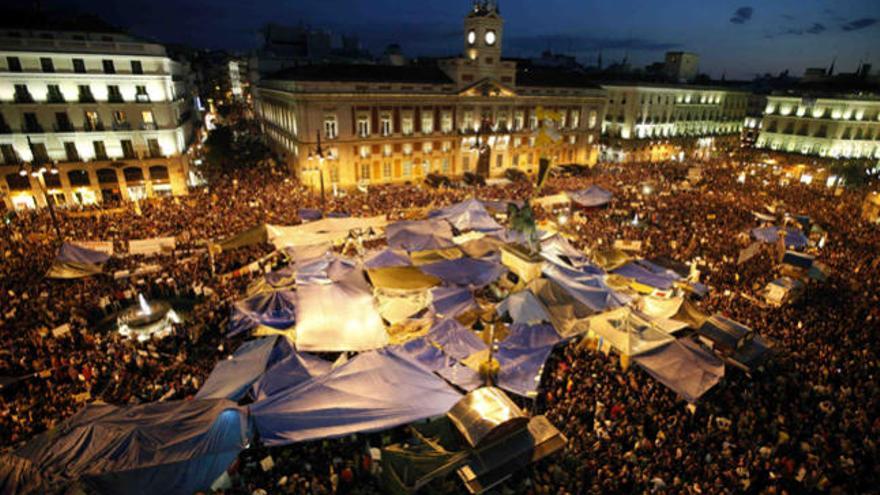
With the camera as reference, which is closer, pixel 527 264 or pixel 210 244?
pixel 527 264

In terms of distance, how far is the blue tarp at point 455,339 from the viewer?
14.7 m

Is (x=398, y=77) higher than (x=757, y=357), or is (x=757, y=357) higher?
(x=398, y=77)

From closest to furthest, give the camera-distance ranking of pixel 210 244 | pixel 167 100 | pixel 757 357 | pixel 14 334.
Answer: pixel 757 357 < pixel 14 334 < pixel 210 244 < pixel 167 100

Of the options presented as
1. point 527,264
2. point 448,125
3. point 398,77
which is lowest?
point 527,264

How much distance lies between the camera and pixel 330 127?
39.8 meters

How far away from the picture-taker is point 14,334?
15.5m

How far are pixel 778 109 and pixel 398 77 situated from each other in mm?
54892

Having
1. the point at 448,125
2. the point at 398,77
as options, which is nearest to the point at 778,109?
the point at 448,125

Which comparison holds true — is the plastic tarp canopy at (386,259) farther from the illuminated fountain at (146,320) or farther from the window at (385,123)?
the window at (385,123)

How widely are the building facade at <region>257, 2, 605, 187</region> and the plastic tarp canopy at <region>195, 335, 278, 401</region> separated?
984 inches

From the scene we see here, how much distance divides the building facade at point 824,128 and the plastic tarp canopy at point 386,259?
5677cm

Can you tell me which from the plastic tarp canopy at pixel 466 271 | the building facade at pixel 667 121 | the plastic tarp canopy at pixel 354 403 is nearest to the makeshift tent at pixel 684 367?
the plastic tarp canopy at pixel 354 403

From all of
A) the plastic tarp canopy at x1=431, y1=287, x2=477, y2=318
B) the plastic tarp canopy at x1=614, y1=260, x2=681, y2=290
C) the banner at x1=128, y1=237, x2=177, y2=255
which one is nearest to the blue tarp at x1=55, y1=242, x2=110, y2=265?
the banner at x1=128, y1=237, x2=177, y2=255

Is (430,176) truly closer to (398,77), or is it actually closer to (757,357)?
(398,77)
